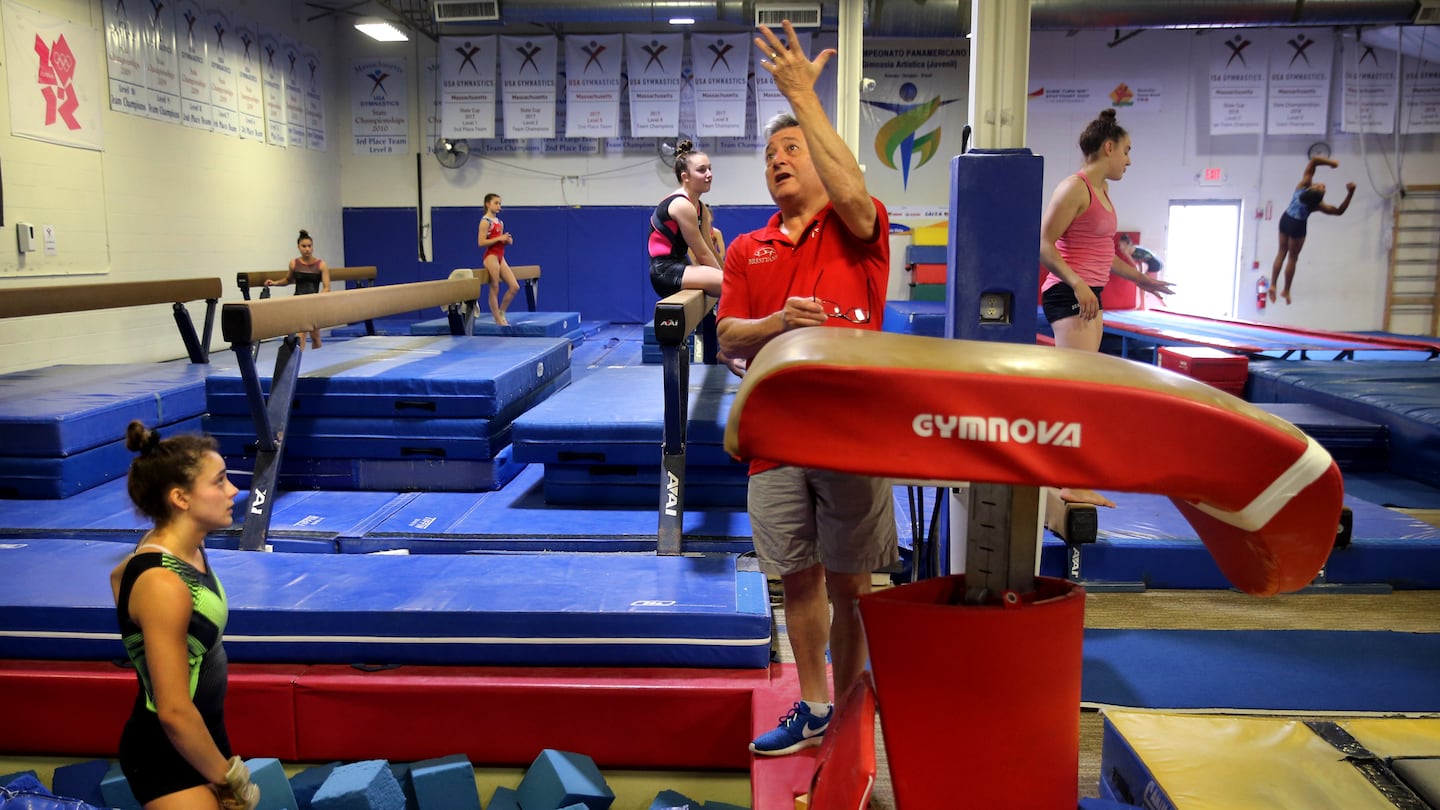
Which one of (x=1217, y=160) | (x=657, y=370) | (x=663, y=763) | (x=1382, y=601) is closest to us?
(x=663, y=763)

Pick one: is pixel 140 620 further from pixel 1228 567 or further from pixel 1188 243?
pixel 1188 243

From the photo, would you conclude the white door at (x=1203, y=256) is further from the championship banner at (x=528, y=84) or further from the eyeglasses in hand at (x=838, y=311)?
the eyeglasses in hand at (x=838, y=311)

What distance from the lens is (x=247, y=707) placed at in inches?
111

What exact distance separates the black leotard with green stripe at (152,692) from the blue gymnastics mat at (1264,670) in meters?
2.33

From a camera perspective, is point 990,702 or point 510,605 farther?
point 510,605

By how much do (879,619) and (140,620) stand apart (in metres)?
1.49

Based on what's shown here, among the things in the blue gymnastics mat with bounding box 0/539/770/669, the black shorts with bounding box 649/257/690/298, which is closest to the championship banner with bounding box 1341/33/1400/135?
the black shorts with bounding box 649/257/690/298

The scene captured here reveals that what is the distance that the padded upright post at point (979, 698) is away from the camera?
3.87 ft

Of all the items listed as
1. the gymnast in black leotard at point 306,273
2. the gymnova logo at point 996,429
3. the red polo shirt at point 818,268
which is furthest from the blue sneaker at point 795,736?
the gymnast in black leotard at point 306,273

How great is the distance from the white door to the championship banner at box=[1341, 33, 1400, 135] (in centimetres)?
183

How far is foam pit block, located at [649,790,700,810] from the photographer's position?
8.29ft

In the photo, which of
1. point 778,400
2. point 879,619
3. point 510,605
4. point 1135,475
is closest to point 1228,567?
point 1135,475

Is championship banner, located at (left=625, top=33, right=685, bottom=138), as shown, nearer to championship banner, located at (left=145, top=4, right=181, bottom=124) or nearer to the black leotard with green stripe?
championship banner, located at (left=145, top=4, right=181, bottom=124)

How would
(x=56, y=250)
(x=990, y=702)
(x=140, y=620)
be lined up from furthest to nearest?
(x=56, y=250) → (x=140, y=620) → (x=990, y=702)
